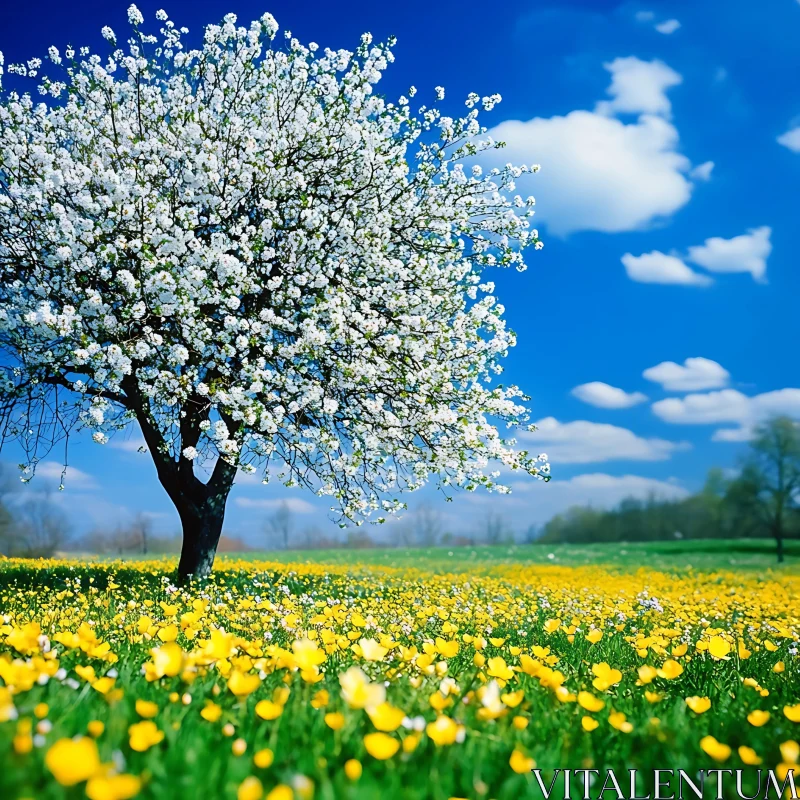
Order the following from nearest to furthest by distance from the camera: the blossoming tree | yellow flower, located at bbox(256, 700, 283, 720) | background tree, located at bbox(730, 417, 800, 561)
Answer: yellow flower, located at bbox(256, 700, 283, 720)
the blossoming tree
background tree, located at bbox(730, 417, 800, 561)

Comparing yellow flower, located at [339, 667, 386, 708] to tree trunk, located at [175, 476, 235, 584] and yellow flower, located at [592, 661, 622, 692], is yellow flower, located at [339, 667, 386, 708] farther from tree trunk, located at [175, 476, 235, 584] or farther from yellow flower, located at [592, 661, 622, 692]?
tree trunk, located at [175, 476, 235, 584]

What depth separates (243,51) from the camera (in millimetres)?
11945

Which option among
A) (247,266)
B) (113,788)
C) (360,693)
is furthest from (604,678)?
(247,266)

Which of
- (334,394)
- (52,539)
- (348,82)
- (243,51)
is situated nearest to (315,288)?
(334,394)

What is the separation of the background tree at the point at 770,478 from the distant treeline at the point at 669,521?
3.44ft

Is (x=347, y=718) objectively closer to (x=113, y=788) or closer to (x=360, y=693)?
(x=360, y=693)

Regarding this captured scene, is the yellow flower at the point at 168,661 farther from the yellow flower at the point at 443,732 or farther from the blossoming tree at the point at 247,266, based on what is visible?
the blossoming tree at the point at 247,266

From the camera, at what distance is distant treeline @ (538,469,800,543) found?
165 feet

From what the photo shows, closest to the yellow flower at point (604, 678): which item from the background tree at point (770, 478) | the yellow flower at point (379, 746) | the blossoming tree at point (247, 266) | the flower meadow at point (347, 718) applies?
the flower meadow at point (347, 718)

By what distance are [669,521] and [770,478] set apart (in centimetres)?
1850

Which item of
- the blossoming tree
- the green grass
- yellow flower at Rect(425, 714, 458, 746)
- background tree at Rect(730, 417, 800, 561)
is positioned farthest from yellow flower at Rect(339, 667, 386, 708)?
background tree at Rect(730, 417, 800, 561)

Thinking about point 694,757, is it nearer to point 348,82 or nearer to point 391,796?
point 391,796

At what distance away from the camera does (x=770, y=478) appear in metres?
45.8

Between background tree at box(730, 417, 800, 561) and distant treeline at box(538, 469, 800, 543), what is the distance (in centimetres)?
105
